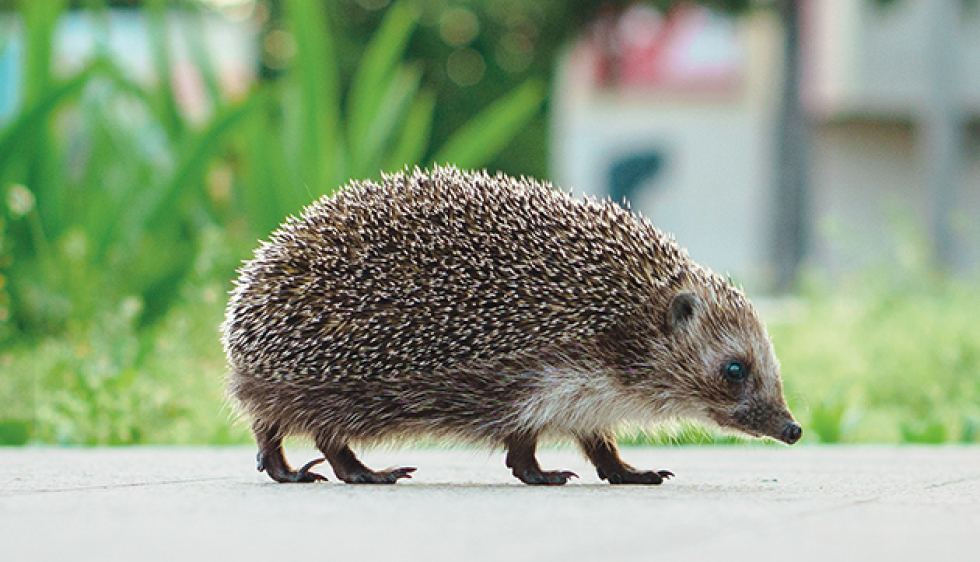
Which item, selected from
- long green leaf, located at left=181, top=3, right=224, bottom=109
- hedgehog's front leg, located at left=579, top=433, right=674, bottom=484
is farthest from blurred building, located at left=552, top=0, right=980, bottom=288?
hedgehog's front leg, located at left=579, top=433, right=674, bottom=484

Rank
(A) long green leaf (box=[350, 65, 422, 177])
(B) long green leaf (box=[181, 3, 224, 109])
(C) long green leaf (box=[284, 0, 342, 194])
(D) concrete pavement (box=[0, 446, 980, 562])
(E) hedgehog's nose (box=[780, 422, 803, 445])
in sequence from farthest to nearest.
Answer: (B) long green leaf (box=[181, 3, 224, 109]), (A) long green leaf (box=[350, 65, 422, 177]), (C) long green leaf (box=[284, 0, 342, 194]), (E) hedgehog's nose (box=[780, 422, 803, 445]), (D) concrete pavement (box=[0, 446, 980, 562])

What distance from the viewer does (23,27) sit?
9.38m

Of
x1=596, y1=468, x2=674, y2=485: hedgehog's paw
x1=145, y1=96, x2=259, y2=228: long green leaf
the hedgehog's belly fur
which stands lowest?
x1=596, y1=468, x2=674, y2=485: hedgehog's paw

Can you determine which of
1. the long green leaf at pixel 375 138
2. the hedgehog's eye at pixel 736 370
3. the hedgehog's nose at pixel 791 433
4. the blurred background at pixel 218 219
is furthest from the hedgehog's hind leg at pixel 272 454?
the long green leaf at pixel 375 138

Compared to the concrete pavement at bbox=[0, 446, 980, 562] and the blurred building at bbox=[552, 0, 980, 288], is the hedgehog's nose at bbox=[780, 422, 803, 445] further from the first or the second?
the blurred building at bbox=[552, 0, 980, 288]

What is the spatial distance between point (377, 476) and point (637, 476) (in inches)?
36.1

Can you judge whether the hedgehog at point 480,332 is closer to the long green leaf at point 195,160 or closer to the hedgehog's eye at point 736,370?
the hedgehog's eye at point 736,370

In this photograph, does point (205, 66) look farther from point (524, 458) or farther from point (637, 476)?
point (637, 476)

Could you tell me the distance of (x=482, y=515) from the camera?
3.29 meters

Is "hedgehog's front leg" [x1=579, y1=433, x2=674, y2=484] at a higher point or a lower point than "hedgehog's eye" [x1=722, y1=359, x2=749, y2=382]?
lower

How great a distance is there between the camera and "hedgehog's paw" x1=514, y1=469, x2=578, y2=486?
4484 millimetres

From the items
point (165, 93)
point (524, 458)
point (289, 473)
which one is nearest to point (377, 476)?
point (289, 473)

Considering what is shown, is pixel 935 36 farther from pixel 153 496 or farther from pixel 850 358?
pixel 153 496

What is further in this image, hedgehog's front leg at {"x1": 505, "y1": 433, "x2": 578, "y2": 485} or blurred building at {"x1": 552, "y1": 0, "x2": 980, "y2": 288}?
blurred building at {"x1": 552, "y1": 0, "x2": 980, "y2": 288}
